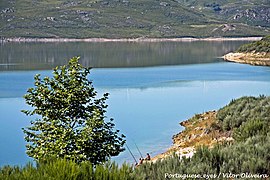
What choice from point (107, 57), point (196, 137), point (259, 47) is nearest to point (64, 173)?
point (196, 137)

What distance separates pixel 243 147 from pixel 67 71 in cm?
654

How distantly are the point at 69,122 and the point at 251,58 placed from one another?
221ft

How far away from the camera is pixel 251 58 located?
7631cm

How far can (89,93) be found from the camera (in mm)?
12367

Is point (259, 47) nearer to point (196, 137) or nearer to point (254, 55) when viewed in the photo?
point (254, 55)

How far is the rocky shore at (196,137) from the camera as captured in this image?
53.5 ft

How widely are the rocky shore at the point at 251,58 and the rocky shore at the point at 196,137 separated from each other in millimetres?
45489

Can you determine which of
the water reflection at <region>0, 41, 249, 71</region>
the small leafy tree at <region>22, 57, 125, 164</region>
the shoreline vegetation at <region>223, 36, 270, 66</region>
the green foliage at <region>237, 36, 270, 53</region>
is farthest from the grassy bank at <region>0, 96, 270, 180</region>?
the green foliage at <region>237, 36, 270, 53</region>

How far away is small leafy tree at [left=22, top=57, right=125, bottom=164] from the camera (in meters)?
11.3

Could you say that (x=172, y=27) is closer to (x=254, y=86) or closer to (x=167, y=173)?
(x=254, y=86)

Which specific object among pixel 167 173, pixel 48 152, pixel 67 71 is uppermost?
pixel 67 71

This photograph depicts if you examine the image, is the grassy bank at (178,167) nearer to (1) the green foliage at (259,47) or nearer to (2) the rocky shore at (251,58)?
(2) the rocky shore at (251,58)

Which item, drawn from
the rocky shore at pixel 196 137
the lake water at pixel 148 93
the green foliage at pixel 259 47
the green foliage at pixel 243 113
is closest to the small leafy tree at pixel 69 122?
the rocky shore at pixel 196 137

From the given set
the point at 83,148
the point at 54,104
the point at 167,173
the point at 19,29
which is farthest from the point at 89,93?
the point at 19,29
